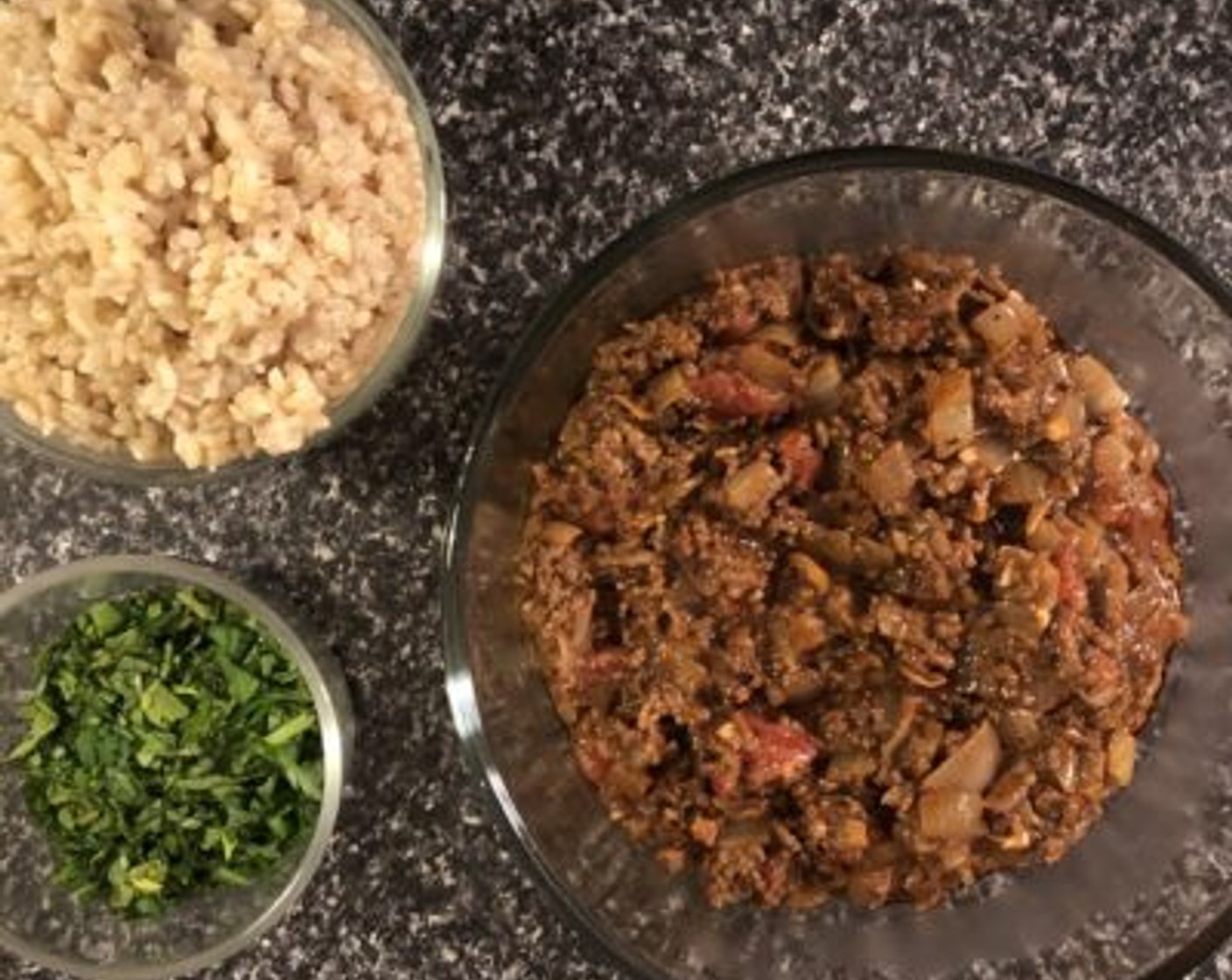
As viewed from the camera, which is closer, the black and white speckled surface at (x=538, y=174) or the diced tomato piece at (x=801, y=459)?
the diced tomato piece at (x=801, y=459)

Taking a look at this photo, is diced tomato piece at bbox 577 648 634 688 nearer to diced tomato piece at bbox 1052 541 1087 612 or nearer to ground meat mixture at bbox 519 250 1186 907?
ground meat mixture at bbox 519 250 1186 907

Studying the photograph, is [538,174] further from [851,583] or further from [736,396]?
[851,583]

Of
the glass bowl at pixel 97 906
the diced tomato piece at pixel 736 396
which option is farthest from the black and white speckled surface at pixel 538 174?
the diced tomato piece at pixel 736 396

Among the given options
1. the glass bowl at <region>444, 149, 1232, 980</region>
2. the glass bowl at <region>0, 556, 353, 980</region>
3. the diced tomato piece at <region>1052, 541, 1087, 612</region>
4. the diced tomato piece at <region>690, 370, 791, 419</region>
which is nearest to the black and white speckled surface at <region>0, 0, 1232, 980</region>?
the glass bowl at <region>0, 556, 353, 980</region>

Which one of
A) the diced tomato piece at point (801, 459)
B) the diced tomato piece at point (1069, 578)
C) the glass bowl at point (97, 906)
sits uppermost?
the diced tomato piece at point (1069, 578)

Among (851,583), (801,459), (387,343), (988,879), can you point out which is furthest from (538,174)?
(988,879)

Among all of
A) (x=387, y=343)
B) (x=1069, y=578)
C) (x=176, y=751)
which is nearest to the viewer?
(x=1069, y=578)

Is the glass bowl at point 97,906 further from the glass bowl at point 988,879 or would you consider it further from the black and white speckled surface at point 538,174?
the glass bowl at point 988,879
